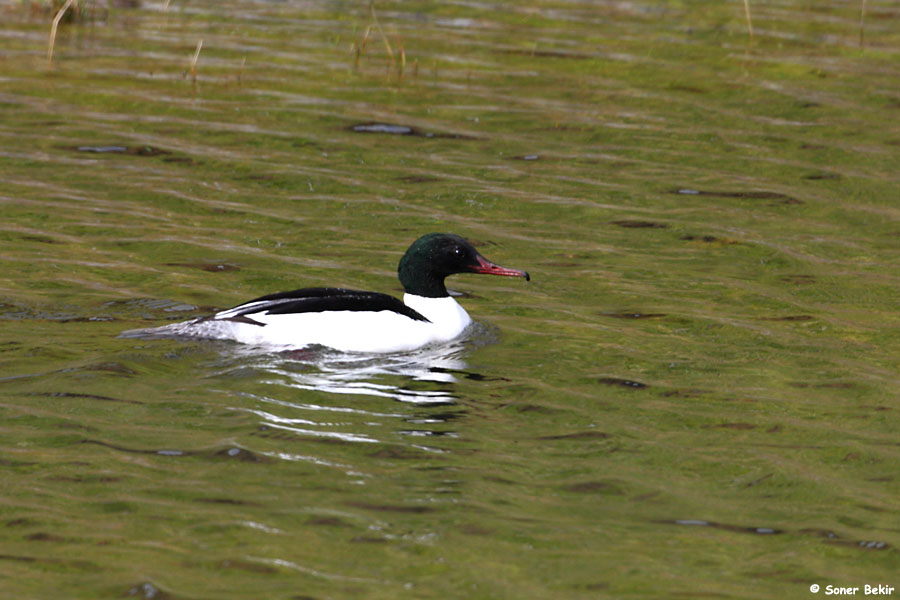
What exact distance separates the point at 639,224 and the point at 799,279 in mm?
2051

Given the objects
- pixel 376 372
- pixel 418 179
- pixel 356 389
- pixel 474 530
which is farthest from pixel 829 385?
pixel 418 179

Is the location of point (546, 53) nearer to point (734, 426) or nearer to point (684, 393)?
point (684, 393)

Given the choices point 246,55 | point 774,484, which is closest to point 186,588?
point 774,484

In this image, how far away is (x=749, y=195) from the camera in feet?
45.8

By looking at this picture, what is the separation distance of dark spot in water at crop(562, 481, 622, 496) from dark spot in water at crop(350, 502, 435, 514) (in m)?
0.82

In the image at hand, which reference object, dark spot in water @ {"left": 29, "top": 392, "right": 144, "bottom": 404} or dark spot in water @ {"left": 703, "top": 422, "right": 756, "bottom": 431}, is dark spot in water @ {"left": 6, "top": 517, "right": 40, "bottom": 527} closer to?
dark spot in water @ {"left": 29, "top": 392, "right": 144, "bottom": 404}

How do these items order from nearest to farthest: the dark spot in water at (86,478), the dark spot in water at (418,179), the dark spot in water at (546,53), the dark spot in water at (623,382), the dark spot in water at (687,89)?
the dark spot in water at (86,478), the dark spot in water at (623,382), the dark spot in water at (418,179), the dark spot in water at (687,89), the dark spot in water at (546,53)

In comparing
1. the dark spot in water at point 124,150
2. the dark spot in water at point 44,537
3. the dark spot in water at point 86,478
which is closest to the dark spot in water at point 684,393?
the dark spot in water at point 86,478

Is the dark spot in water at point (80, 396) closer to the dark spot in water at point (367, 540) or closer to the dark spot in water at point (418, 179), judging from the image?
the dark spot in water at point (367, 540)

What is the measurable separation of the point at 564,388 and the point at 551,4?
17396 millimetres

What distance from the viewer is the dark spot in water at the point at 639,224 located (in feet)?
42.5

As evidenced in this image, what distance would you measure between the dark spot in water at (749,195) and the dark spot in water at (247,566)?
9070mm

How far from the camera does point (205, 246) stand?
11797 mm

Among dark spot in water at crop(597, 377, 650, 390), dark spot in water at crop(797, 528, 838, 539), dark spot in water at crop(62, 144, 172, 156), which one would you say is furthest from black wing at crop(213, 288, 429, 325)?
dark spot in water at crop(62, 144, 172, 156)
